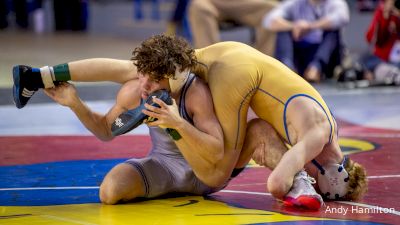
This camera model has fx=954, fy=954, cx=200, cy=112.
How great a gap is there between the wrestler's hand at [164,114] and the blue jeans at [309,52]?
5.71 metres

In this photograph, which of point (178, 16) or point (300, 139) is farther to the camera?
→ point (178, 16)

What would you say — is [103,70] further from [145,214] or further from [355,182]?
[355,182]

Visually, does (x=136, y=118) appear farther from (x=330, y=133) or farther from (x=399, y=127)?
(x=399, y=127)

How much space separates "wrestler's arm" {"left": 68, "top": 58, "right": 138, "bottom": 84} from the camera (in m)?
4.83

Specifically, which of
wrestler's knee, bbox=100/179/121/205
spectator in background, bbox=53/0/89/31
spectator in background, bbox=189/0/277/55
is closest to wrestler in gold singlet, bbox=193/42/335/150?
wrestler's knee, bbox=100/179/121/205

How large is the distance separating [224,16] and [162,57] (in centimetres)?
637

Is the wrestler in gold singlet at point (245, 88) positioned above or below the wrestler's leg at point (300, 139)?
above

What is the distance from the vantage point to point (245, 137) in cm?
471

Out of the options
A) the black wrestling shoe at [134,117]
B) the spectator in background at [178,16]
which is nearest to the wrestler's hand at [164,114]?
the black wrestling shoe at [134,117]

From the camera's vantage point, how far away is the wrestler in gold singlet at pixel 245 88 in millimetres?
4516

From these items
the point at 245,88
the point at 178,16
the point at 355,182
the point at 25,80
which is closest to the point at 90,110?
the point at 25,80

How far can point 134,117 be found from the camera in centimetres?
432

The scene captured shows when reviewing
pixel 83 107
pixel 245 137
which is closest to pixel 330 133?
pixel 245 137

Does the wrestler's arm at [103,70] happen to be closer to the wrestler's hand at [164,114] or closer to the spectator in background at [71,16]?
the wrestler's hand at [164,114]
